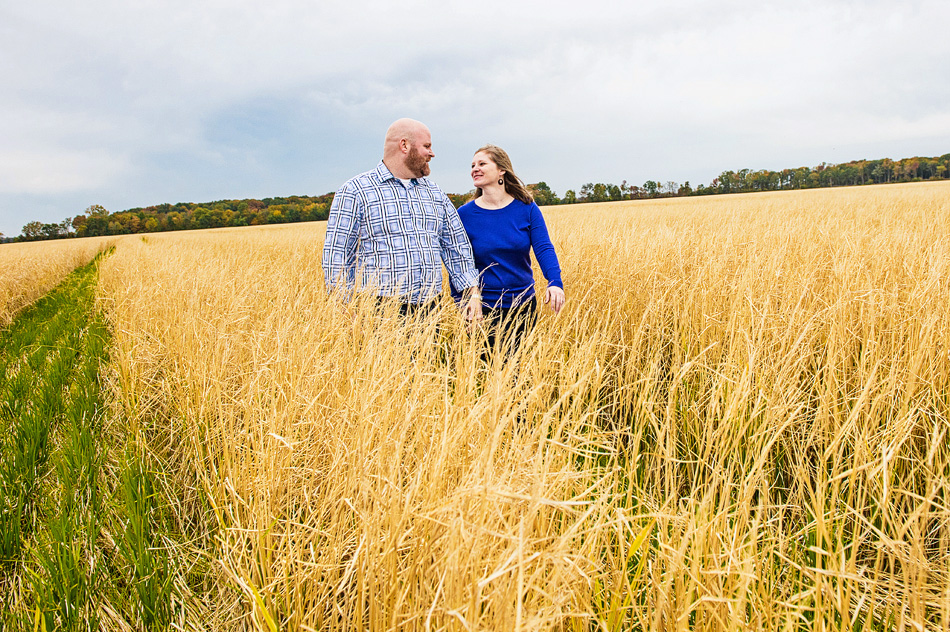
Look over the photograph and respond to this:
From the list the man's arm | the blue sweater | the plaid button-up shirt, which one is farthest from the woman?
the plaid button-up shirt

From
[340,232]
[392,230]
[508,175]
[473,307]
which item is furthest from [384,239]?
[508,175]

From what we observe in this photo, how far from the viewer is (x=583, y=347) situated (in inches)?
67.9

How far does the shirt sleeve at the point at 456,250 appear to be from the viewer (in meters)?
2.99

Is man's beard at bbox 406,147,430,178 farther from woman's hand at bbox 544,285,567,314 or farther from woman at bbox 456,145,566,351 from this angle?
woman's hand at bbox 544,285,567,314

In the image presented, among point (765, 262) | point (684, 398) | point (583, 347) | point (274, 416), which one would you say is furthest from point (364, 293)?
point (765, 262)

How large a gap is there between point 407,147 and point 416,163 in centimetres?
10

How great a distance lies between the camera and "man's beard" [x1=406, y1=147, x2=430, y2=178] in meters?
2.82

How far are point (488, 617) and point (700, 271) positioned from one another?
2814 millimetres

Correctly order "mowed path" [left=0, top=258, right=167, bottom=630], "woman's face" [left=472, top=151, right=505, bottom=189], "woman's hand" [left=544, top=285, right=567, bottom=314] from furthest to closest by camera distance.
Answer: "woman's face" [left=472, top=151, right=505, bottom=189], "woman's hand" [left=544, top=285, right=567, bottom=314], "mowed path" [left=0, top=258, right=167, bottom=630]

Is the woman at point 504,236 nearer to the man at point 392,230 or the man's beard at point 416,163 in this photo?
the man at point 392,230

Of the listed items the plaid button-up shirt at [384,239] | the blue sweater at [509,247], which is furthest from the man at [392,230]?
the blue sweater at [509,247]

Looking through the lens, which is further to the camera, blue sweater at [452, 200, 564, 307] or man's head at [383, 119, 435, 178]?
blue sweater at [452, 200, 564, 307]

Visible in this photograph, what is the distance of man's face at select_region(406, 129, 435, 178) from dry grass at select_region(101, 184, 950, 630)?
96 cm

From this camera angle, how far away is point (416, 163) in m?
2.84
